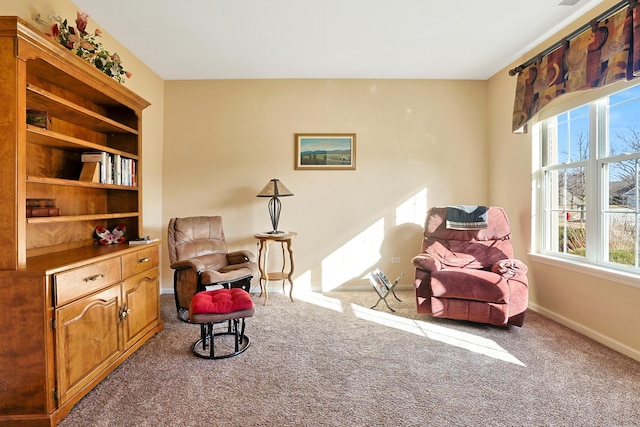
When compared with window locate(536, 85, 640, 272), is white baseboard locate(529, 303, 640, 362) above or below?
below

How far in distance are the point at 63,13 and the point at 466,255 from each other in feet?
13.9

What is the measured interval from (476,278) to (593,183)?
130 cm

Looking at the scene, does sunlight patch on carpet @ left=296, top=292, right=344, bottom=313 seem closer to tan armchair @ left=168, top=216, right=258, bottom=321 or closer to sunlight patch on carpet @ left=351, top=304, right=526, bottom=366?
sunlight patch on carpet @ left=351, top=304, right=526, bottom=366

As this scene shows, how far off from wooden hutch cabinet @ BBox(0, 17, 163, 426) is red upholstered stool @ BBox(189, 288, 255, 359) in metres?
0.50

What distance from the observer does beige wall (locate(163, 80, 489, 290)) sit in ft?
12.7

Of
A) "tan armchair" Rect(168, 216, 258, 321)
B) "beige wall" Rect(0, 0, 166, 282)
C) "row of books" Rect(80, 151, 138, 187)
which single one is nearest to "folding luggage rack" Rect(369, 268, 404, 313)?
"tan armchair" Rect(168, 216, 258, 321)

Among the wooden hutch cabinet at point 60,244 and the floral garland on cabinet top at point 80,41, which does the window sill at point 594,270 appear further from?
the floral garland on cabinet top at point 80,41

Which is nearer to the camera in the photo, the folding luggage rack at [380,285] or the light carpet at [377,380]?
the light carpet at [377,380]

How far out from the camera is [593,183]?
2619 millimetres

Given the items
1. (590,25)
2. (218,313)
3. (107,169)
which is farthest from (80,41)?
(590,25)

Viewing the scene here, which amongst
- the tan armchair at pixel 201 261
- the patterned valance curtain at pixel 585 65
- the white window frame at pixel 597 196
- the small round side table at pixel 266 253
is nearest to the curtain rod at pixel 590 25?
the patterned valance curtain at pixel 585 65

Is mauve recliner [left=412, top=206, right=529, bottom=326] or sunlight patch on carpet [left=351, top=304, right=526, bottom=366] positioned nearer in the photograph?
sunlight patch on carpet [left=351, top=304, right=526, bottom=366]

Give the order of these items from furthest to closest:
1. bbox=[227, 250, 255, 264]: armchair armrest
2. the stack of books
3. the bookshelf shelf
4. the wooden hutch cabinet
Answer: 1. bbox=[227, 250, 255, 264]: armchair armrest
2. the stack of books
3. the bookshelf shelf
4. the wooden hutch cabinet

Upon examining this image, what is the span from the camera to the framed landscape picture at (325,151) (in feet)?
12.8
